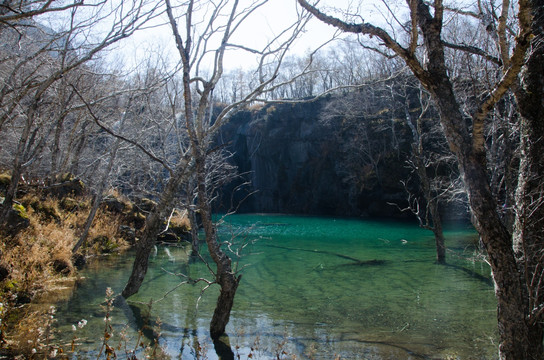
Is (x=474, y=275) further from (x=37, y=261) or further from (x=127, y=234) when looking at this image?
(x=127, y=234)

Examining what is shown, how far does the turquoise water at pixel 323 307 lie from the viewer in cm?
575

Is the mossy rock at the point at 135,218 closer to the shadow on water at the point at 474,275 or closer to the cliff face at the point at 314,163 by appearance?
the shadow on water at the point at 474,275

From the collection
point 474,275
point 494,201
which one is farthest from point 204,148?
point 474,275

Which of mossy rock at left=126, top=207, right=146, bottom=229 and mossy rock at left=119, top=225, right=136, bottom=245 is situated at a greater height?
mossy rock at left=126, top=207, right=146, bottom=229

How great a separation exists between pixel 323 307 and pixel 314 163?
31749 mm

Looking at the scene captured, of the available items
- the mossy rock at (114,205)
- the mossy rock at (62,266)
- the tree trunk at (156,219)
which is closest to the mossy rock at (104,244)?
the mossy rock at (114,205)

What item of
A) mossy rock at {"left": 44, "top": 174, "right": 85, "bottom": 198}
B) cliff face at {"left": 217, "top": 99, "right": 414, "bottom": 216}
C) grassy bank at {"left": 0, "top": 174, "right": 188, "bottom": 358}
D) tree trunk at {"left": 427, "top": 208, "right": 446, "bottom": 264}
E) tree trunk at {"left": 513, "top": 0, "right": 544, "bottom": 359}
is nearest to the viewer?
tree trunk at {"left": 513, "top": 0, "right": 544, "bottom": 359}

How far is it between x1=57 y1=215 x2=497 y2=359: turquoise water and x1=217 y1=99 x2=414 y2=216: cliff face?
19.7m

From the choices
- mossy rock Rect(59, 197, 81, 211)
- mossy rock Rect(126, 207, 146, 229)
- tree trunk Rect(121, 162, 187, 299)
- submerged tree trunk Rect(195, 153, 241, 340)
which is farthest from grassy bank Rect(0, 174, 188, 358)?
submerged tree trunk Rect(195, 153, 241, 340)

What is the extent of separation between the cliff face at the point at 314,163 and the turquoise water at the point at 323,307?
19.7 meters

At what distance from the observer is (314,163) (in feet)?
129

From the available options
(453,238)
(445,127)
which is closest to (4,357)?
(445,127)

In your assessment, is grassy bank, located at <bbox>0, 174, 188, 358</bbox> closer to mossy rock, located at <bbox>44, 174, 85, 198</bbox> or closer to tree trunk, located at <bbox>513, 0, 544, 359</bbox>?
mossy rock, located at <bbox>44, 174, 85, 198</bbox>

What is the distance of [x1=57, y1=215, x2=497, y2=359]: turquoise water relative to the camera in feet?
18.9
